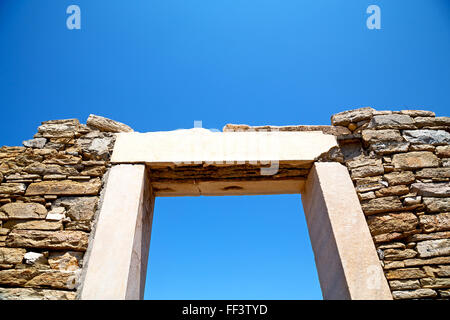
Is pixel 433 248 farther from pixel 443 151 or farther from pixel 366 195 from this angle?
pixel 443 151

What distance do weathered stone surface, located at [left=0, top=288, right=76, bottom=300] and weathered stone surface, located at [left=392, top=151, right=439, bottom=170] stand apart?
3099 mm

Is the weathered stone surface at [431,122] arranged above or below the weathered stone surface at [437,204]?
above

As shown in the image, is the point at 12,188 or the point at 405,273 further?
the point at 12,188

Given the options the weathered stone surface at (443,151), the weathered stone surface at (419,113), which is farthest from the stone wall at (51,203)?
the weathered stone surface at (443,151)

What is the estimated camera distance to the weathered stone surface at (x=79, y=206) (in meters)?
2.33

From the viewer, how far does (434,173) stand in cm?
259

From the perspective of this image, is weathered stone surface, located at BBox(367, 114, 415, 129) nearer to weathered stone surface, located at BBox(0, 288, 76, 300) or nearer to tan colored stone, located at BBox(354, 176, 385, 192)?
tan colored stone, located at BBox(354, 176, 385, 192)

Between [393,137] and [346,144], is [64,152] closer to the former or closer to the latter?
[346,144]

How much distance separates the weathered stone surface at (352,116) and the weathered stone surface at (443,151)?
0.74 m

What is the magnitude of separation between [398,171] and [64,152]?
335 centimetres

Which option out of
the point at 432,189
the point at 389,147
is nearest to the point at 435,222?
the point at 432,189

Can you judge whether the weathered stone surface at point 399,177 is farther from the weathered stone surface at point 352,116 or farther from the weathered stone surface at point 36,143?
the weathered stone surface at point 36,143

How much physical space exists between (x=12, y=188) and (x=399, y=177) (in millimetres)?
3663

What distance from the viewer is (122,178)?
2568 millimetres
